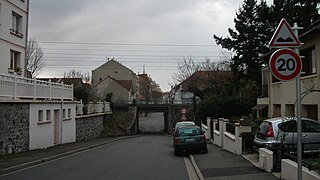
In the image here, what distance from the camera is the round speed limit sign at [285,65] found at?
21.4 feet

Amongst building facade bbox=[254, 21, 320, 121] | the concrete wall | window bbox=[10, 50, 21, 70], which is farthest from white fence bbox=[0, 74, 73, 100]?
the concrete wall

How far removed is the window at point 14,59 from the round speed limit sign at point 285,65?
2512 cm

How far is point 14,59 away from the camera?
96.4ft

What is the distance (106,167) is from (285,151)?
7169 millimetres

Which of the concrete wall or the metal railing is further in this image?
the metal railing

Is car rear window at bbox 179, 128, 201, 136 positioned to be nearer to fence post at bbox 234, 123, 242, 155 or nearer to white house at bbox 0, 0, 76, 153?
fence post at bbox 234, 123, 242, 155

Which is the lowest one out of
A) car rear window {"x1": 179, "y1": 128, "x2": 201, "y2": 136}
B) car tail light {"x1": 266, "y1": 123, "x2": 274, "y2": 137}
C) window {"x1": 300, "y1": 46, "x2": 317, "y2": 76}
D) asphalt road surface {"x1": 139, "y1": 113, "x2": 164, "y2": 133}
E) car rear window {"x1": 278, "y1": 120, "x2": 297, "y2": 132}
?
asphalt road surface {"x1": 139, "y1": 113, "x2": 164, "y2": 133}

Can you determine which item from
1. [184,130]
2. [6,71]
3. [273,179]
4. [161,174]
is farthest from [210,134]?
[273,179]

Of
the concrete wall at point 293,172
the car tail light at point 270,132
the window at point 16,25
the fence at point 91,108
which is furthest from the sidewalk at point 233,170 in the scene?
the fence at point 91,108

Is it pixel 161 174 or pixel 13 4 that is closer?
pixel 161 174

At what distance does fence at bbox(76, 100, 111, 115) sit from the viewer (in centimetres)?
3606

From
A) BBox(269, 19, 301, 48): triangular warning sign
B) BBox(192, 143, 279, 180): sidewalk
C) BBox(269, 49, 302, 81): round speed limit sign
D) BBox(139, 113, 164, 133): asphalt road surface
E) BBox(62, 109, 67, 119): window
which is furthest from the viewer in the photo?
BBox(139, 113, 164, 133): asphalt road surface

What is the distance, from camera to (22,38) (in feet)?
97.3

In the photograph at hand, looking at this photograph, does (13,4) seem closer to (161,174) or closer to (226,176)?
(161,174)
